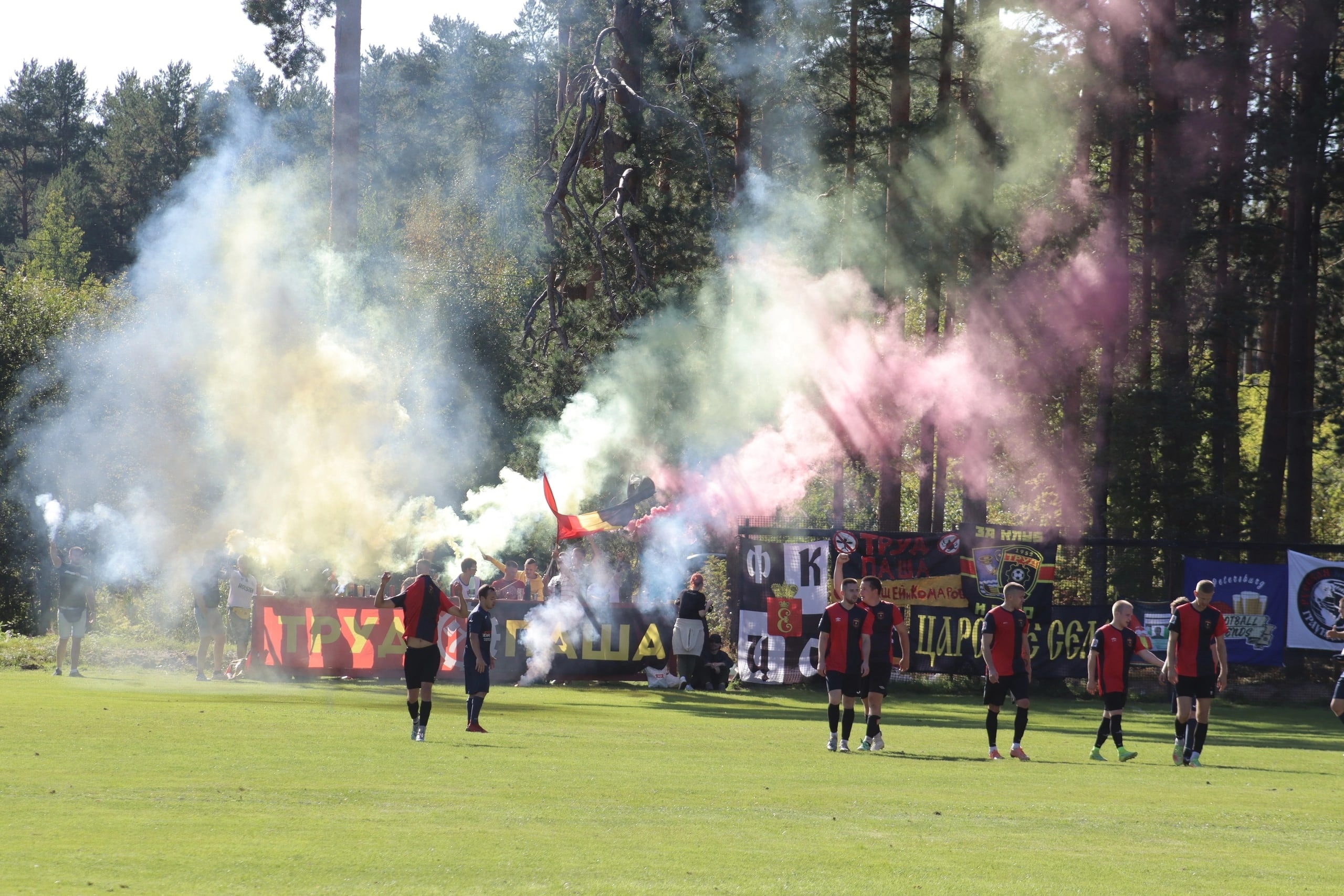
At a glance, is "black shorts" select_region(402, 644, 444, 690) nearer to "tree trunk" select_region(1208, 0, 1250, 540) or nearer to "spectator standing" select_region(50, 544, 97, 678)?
"spectator standing" select_region(50, 544, 97, 678)

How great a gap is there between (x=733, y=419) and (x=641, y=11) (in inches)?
352

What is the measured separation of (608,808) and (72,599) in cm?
1559

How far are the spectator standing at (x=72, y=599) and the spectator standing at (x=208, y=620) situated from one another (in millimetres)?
1764

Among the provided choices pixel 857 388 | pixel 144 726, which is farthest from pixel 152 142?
A: pixel 144 726

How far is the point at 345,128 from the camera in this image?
28.7 meters

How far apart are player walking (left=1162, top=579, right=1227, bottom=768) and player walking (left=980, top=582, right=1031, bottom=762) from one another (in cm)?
165

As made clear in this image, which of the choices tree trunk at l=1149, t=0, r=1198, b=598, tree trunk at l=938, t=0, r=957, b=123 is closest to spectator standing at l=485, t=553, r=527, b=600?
tree trunk at l=938, t=0, r=957, b=123

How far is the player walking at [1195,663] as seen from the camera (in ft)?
50.7

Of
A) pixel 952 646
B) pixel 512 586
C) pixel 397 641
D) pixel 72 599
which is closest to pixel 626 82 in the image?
pixel 512 586

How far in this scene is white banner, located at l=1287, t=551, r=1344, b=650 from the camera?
23.4 metres

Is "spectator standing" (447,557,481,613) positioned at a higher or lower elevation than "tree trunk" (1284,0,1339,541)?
lower

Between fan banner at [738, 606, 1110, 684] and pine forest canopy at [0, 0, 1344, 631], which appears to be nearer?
fan banner at [738, 606, 1110, 684]

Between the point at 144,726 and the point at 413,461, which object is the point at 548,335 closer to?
the point at 413,461

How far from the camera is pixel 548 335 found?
1164 inches
